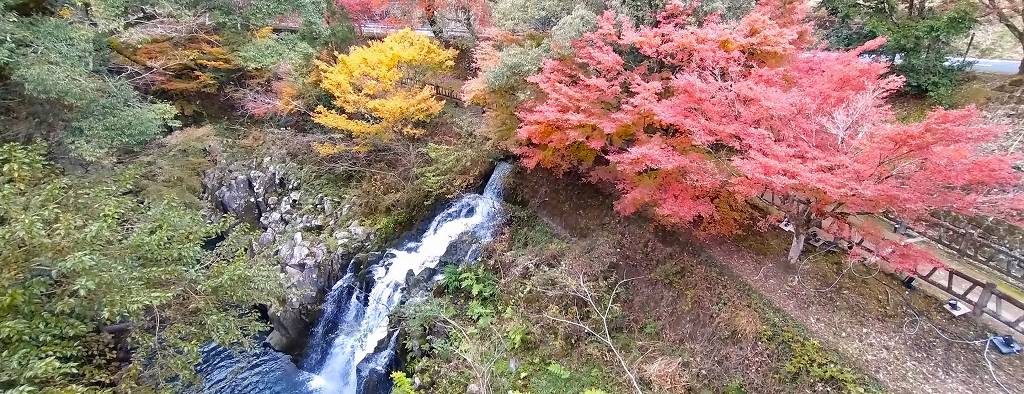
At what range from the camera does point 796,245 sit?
1166 centimetres

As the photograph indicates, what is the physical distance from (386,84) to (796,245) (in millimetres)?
→ 12263

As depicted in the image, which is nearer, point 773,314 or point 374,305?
point 773,314

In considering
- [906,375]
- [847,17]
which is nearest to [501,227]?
[906,375]

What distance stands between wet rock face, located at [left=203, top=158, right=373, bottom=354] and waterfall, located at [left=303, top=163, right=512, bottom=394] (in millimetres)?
655

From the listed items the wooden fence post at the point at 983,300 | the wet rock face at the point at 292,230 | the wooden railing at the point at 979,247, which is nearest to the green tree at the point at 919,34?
the wooden railing at the point at 979,247

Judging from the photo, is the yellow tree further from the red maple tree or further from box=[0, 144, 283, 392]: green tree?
box=[0, 144, 283, 392]: green tree

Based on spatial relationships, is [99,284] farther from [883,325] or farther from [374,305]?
[883,325]

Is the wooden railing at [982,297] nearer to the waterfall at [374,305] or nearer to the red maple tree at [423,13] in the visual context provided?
the waterfall at [374,305]

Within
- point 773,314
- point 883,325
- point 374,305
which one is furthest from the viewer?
point 374,305

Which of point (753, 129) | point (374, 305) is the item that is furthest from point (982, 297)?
point (374, 305)

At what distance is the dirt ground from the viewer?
927 cm

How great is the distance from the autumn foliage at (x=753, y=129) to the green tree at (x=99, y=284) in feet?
26.1

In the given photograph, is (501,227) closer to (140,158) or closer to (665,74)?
(665,74)

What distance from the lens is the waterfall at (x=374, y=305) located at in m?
13.4
